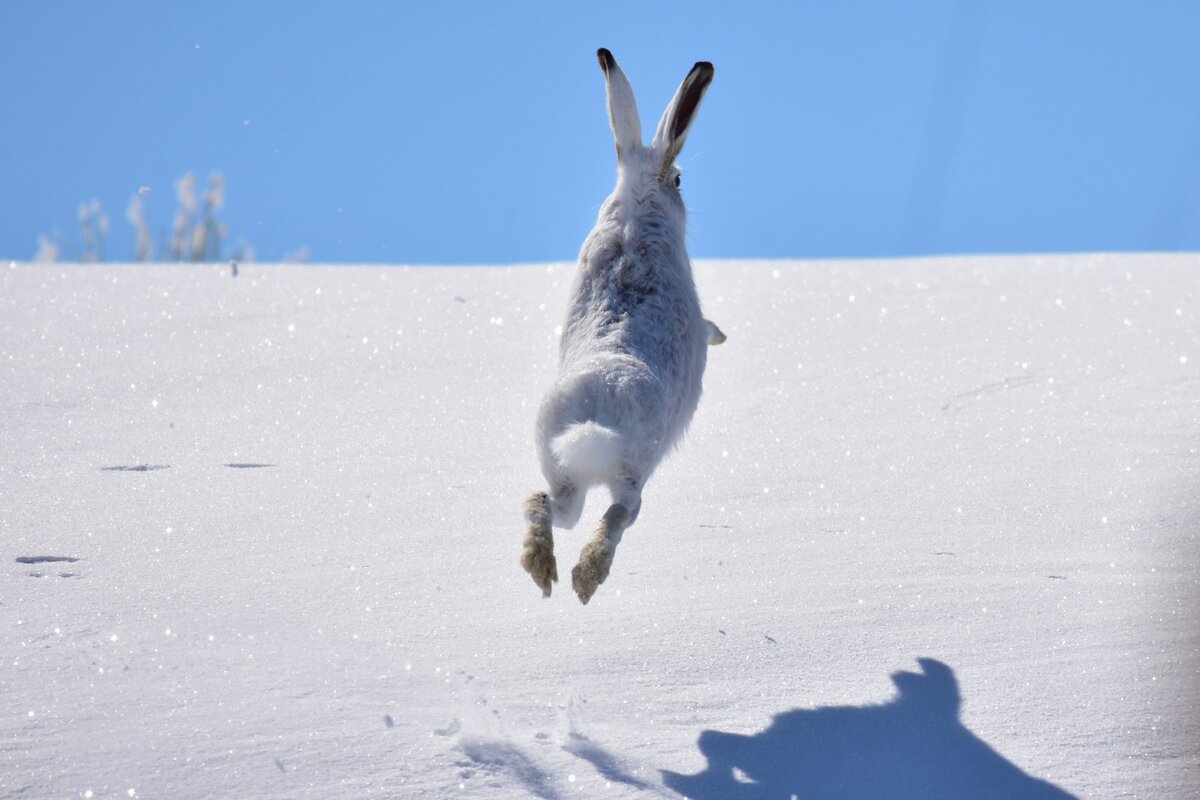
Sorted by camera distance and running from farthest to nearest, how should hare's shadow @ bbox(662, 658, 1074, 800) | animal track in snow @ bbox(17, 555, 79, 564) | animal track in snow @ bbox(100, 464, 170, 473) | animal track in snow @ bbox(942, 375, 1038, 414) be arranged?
animal track in snow @ bbox(942, 375, 1038, 414), animal track in snow @ bbox(100, 464, 170, 473), animal track in snow @ bbox(17, 555, 79, 564), hare's shadow @ bbox(662, 658, 1074, 800)

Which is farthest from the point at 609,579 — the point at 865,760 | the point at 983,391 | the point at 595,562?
the point at 983,391

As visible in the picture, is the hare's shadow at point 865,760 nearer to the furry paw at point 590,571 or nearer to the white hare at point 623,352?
the furry paw at point 590,571

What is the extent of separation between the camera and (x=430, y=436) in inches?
205

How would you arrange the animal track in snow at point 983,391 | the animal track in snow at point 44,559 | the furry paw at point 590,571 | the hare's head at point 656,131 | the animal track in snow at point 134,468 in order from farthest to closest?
Answer: 1. the animal track in snow at point 983,391
2. the animal track in snow at point 134,468
3. the hare's head at point 656,131
4. the animal track in snow at point 44,559
5. the furry paw at point 590,571

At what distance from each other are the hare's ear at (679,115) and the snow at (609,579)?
1.24 m

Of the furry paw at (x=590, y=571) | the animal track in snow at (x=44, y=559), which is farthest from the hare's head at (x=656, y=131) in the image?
the animal track in snow at (x=44, y=559)

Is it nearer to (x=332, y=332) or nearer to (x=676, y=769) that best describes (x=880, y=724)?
(x=676, y=769)

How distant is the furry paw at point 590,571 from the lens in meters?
2.94

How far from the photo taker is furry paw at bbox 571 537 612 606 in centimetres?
294

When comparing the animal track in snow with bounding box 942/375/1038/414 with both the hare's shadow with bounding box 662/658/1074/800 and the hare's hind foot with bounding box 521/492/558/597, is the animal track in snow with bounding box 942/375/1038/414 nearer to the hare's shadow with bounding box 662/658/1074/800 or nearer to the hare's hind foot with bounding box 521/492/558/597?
the hare's shadow with bounding box 662/658/1074/800

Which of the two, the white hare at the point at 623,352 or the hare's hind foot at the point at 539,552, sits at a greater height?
the white hare at the point at 623,352

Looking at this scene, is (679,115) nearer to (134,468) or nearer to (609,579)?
(609,579)

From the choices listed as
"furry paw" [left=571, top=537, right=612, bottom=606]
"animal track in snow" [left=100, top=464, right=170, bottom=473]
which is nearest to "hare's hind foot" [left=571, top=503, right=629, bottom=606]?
"furry paw" [left=571, top=537, right=612, bottom=606]

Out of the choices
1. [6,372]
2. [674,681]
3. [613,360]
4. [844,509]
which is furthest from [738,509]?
[6,372]
